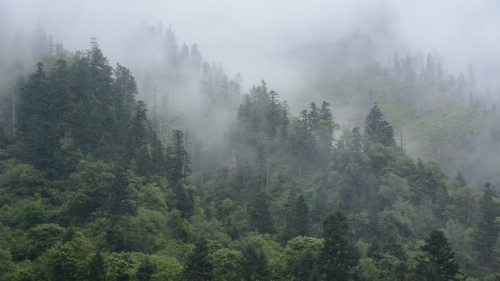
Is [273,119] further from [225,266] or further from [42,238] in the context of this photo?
[42,238]

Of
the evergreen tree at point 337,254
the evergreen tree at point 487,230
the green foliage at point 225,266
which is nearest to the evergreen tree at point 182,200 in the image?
the green foliage at point 225,266

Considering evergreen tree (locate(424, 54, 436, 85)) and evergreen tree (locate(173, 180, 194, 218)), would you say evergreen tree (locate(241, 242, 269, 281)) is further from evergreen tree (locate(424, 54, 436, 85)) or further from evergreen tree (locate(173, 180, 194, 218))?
evergreen tree (locate(424, 54, 436, 85))

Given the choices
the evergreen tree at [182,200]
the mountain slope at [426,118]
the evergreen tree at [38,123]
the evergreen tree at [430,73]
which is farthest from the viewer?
the evergreen tree at [430,73]

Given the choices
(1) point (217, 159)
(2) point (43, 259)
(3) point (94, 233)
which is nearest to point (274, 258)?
(3) point (94, 233)

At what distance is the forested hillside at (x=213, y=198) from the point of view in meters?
49.2

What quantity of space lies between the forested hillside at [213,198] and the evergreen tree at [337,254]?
0.14 meters

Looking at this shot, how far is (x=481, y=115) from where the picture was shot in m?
119

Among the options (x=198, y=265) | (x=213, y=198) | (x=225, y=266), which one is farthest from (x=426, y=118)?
(x=198, y=265)

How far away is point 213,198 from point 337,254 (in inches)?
1445

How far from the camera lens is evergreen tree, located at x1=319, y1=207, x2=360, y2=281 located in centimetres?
4906

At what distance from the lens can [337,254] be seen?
Result: 50000mm

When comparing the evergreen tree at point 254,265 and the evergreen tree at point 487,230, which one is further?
the evergreen tree at point 487,230

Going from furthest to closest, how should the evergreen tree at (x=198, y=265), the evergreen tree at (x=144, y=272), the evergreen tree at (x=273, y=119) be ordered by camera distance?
1. the evergreen tree at (x=273, y=119)
2. the evergreen tree at (x=198, y=265)
3. the evergreen tree at (x=144, y=272)

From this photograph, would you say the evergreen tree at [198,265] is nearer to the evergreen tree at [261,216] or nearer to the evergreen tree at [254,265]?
the evergreen tree at [254,265]
